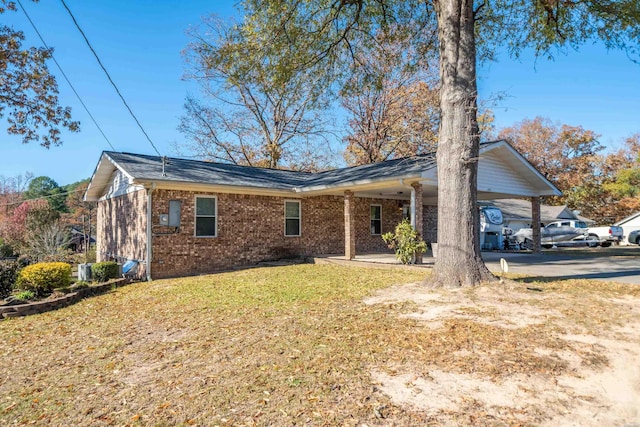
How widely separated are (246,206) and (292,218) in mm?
1959

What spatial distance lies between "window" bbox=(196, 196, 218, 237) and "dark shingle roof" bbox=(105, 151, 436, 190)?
0.73 meters

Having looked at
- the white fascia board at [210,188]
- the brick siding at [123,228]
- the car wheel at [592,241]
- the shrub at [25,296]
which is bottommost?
the shrub at [25,296]

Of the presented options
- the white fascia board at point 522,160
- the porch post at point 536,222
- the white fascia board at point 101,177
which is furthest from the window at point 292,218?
the porch post at point 536,222

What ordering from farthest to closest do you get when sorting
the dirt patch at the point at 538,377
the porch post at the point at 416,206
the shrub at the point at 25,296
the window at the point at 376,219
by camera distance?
the window at the point at 376,219 < the porch post at the point at 416,206 < the shrub at the point at 25,296 < the dirt patch at the point at 538,377

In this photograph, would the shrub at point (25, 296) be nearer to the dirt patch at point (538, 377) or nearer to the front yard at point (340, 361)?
the front yard at point (340, 361)

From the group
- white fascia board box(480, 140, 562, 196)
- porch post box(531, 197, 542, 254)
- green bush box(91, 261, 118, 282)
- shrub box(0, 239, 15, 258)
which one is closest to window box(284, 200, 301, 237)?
green bush box(91, 261, 118, 282)

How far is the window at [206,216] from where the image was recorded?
479 inches

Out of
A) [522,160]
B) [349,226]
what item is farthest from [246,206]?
[522,160]

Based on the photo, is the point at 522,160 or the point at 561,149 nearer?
the point at 522,160

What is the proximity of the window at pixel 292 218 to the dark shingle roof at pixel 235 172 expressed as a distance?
2.36 feet

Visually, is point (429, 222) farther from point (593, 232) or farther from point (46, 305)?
point (46, 305)

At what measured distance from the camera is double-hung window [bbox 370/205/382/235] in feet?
53.4

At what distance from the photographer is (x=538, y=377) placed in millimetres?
3475

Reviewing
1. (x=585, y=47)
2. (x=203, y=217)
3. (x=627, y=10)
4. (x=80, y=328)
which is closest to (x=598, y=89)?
(x=585, y=47)
